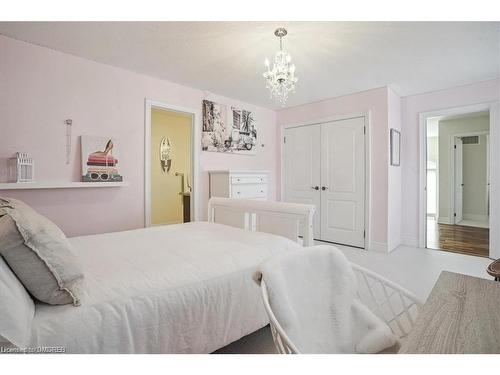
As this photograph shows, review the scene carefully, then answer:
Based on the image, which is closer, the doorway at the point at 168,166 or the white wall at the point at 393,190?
the white wall at the point at 393,190

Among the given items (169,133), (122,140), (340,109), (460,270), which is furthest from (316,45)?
(169,133)

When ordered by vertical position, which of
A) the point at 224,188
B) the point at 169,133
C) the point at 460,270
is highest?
the point at 169,133

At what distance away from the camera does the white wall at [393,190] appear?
3.80m

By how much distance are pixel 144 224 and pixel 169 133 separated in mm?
2766

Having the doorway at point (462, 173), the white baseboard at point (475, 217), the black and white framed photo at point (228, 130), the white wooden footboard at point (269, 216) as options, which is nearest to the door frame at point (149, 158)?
the black and white framed photo at point (228, 130)

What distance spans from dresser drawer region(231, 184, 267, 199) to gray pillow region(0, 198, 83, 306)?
268 centimetres

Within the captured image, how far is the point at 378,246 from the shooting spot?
3.86m

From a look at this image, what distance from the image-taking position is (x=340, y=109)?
421cm

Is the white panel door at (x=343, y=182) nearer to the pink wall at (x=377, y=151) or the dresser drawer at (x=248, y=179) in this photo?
the pink wall at (x=377, y=151)

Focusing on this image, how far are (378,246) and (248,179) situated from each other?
2043 millimetres

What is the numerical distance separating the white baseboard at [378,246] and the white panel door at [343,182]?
13cm

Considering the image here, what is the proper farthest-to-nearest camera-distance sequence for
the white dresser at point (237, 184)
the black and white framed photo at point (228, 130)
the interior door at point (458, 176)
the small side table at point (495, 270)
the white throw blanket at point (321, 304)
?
the interior door at point (458, 176) < the black and white framed photo at point (228, 130) < the white dresser at point (237, 184) < the small side table at point (495, 270) < the white throw blanket at point (321, 304)
